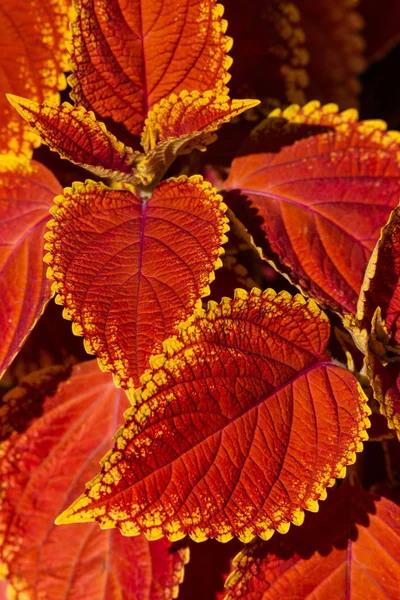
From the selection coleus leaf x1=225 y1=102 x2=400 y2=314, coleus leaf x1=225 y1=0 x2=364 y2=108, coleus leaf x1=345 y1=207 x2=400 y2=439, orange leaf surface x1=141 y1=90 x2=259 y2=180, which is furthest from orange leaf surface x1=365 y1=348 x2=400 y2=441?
coleus leaf x1=225 y1=0 x2=364 y2=108

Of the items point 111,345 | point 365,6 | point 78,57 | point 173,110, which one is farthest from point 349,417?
point 365,6

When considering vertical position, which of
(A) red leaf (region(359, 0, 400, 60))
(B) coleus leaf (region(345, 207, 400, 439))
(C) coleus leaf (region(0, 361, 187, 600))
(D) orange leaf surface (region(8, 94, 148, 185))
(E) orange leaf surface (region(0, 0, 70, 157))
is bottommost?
(C) coleus leaf (region(0, 361, 187, 600))

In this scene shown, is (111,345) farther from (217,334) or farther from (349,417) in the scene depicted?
(349,417)

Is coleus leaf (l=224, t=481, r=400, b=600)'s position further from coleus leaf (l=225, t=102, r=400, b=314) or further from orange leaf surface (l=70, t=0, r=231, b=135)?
orange leaf surface (l=70, t=0, r=231, b=135)

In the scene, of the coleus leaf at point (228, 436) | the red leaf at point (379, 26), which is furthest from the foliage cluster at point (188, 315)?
the red leaf at point (379, 26)

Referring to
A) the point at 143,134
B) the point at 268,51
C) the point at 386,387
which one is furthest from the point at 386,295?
the point at 268,51

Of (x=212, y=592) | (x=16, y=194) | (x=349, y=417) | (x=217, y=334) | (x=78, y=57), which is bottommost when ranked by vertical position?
(x=212, y=592)
